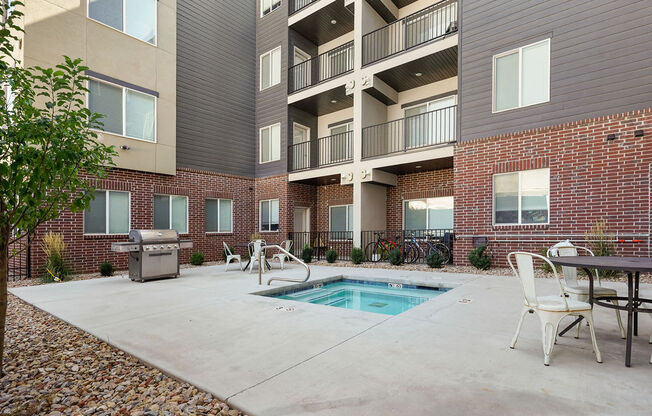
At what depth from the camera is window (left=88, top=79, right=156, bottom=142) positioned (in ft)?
31.3

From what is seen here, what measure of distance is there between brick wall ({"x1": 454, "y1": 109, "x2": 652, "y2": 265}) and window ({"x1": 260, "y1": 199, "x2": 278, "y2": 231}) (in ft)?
23.4

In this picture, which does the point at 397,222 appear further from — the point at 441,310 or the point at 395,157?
the point at 441,310

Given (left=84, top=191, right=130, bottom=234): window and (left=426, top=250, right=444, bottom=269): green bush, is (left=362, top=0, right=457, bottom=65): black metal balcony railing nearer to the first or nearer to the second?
(left=426, top=250, right=444, bottom=269): green bush

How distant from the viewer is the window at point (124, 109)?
31.3 feet

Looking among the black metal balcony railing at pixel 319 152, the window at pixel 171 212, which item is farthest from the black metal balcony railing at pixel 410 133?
the window at pixel 171 212

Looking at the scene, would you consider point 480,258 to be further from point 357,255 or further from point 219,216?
point 219,216

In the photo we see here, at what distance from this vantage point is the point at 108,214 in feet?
32.5

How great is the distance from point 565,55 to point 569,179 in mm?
2935

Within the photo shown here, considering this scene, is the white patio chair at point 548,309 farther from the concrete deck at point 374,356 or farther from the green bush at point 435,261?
the green bush at point 435,261

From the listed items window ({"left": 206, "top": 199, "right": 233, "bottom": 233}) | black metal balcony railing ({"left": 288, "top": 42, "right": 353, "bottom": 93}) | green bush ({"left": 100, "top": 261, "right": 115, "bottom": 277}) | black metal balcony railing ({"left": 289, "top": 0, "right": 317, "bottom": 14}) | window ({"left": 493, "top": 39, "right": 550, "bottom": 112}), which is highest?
black metal balcony railing ({"left": 289, "top": 0, "right": 317, "bottom": 14})

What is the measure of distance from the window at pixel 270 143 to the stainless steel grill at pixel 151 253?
6.50 m

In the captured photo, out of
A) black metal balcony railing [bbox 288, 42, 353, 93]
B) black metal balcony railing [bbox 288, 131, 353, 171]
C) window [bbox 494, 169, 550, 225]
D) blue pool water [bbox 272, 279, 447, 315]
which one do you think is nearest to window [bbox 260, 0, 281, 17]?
black metal balcony railing [bbox 288, 42, 353, 93]

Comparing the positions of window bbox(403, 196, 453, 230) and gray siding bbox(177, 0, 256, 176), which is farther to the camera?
gray siding bbox(177, 0, 256, 176)

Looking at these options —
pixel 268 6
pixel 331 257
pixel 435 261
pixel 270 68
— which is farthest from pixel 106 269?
pixel 268 6
